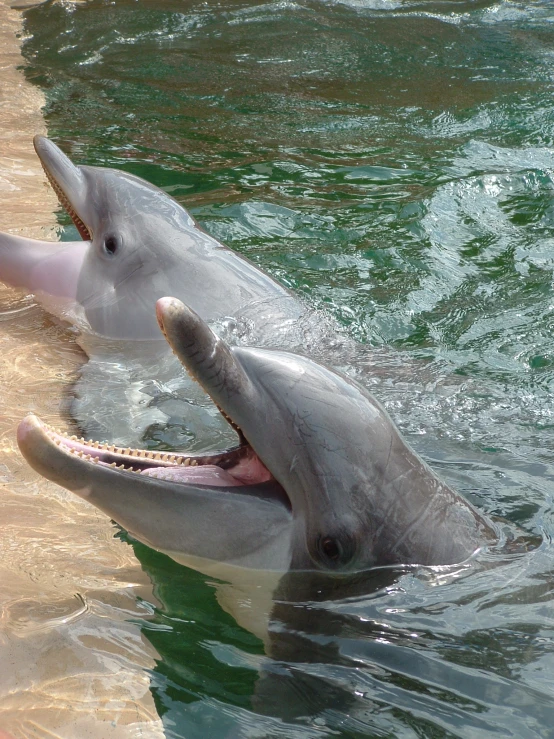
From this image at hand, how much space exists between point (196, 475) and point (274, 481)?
0.30 metres

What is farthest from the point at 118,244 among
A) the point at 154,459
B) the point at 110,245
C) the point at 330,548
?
the point at 330,548

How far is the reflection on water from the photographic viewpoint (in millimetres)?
3314

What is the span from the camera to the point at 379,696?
3586 millimetres

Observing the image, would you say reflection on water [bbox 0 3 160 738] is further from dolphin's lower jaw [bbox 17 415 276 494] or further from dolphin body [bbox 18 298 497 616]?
dolphin's lower jaw [bbox 17 415 276 494]

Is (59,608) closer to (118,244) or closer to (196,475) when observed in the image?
(196,475)

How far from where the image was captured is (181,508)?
3.73 m

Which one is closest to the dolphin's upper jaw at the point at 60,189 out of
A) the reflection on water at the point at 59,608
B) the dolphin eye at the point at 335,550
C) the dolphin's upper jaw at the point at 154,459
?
the reflection on water at the point at 59,608

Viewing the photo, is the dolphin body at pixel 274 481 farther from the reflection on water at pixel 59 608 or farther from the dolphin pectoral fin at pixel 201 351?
the reflection on water at pixel 59 608

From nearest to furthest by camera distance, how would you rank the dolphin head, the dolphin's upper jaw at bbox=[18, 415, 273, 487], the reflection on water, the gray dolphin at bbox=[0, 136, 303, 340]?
the reflection on water < the dolphin's upper jaw at bbox=[18, 415, 273, 487] < the gray dolphin at bbox=[0, 136, 303, 340] < the dolphin head

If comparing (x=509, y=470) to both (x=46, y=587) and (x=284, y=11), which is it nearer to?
(x=46, y=587)

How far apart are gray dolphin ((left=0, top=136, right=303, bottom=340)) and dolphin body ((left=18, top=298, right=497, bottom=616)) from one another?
2442 mm

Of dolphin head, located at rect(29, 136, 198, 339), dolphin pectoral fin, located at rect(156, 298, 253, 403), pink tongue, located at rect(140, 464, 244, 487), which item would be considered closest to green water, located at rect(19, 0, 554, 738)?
pink tongue, located at rect(140, 464, 244, 487)

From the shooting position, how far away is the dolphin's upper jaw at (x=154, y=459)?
3566 mm

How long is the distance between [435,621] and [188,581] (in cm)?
101
